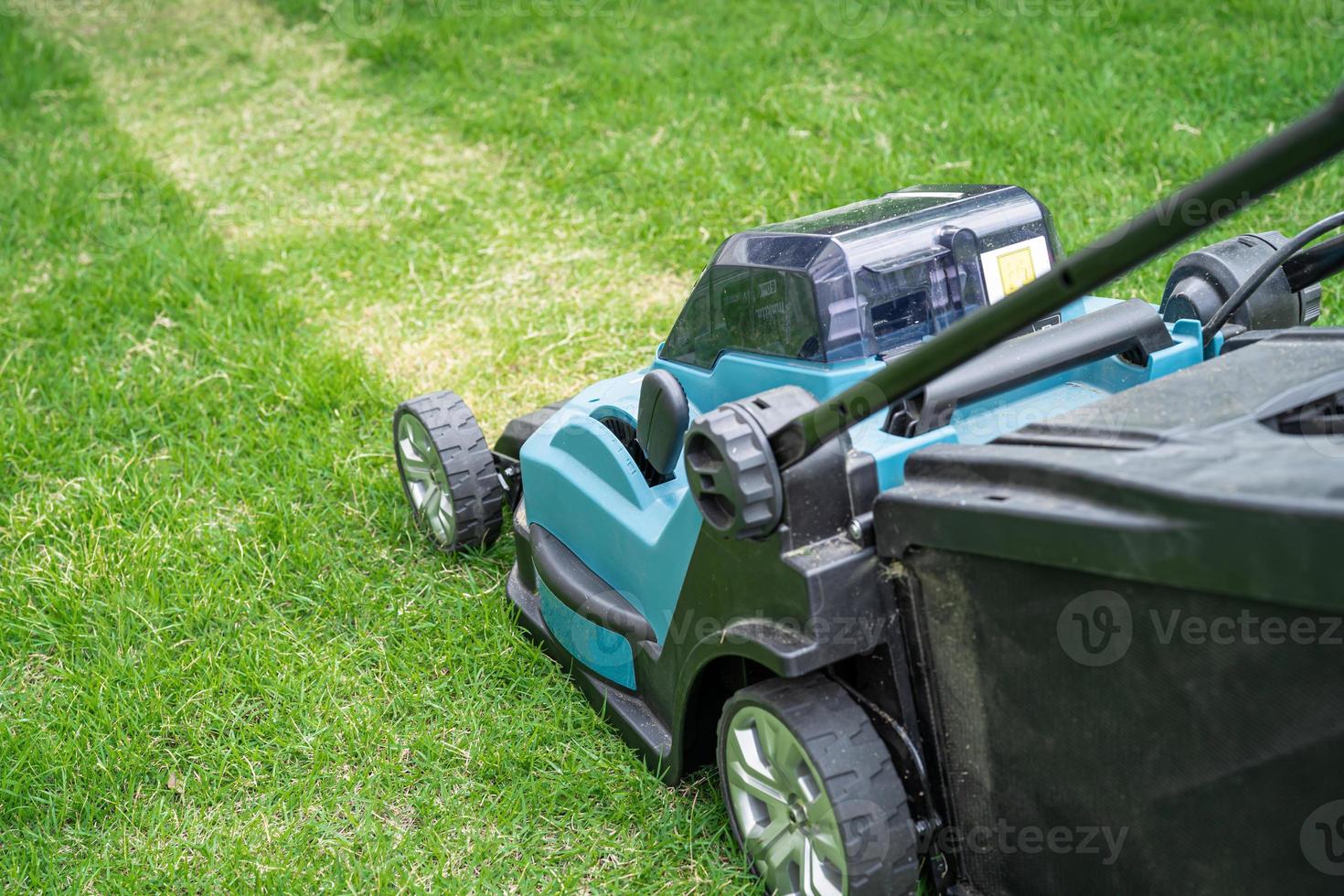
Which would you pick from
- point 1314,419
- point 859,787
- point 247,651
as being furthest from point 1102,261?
point 247,651

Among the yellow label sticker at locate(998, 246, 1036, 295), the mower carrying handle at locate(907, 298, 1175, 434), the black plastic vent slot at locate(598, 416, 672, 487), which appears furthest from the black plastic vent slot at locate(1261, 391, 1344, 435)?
the black plastic vent slot at locate(598, 416, 672, 487)

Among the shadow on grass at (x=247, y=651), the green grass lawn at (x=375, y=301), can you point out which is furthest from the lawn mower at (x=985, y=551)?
the green grass lawn at (x=375, y=301)

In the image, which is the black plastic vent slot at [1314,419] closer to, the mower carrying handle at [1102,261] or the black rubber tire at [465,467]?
the mower carrying handle at [1102,261]

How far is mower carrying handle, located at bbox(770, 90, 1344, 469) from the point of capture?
1098 millimetres

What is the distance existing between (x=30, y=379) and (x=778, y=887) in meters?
3.13

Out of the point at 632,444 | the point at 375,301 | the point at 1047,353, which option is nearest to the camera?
the point at 1047,353

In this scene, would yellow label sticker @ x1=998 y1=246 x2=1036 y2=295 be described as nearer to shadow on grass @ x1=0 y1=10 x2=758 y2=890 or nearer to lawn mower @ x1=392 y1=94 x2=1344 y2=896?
lawn mower @ x1=392 y1=94 x2=1344 y2=896

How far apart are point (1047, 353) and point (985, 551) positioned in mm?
510

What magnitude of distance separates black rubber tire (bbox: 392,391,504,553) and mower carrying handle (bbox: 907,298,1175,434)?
54.8 inches

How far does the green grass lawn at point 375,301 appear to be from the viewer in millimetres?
2396

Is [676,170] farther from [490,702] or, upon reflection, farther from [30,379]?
[490,702]

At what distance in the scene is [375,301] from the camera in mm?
4516

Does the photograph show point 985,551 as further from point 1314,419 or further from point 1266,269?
point 1266,269

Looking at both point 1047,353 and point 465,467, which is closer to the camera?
point 1047,353
